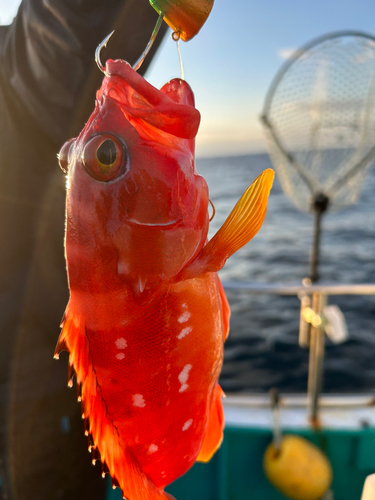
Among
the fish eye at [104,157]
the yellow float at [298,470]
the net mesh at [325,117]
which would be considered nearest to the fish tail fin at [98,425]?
the fish eye at [104,157]

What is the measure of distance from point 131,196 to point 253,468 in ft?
8.82

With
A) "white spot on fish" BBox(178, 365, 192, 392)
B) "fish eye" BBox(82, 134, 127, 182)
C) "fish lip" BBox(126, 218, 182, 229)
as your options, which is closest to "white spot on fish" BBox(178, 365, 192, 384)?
"white spot on fish" BBox(178, 365, 192, 392)

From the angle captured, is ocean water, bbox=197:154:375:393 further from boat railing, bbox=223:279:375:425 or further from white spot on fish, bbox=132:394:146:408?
white spot on fish, bbox=132:394:146:408

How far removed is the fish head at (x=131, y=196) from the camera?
33.0 inches

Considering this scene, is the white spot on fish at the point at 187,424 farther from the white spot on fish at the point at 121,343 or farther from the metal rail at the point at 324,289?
the metal rail at the point at 324,289

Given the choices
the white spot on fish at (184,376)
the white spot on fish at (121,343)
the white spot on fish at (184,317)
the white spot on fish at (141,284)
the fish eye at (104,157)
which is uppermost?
the fish eye at (104,157)

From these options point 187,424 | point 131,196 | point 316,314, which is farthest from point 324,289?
point 131,196

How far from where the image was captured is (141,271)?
893 millimetres

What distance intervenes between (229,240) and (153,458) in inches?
25.7

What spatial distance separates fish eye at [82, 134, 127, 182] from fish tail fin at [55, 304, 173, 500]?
359 mm

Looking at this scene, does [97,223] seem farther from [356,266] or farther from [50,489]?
[356,266]

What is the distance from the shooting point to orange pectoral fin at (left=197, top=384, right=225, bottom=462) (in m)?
1.25

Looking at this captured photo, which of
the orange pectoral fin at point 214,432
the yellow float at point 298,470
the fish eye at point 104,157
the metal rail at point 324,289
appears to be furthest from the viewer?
the metal rail at point 324,289

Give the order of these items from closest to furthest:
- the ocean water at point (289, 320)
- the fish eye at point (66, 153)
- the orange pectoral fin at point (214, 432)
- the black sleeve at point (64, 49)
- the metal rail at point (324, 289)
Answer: the fish eye at point (66, 153), the orange pectoral fin at point (214, 432), the black sleeve at point (64, 49), the metal rail at point (324, 289), the ocean water at point (289, 320)
